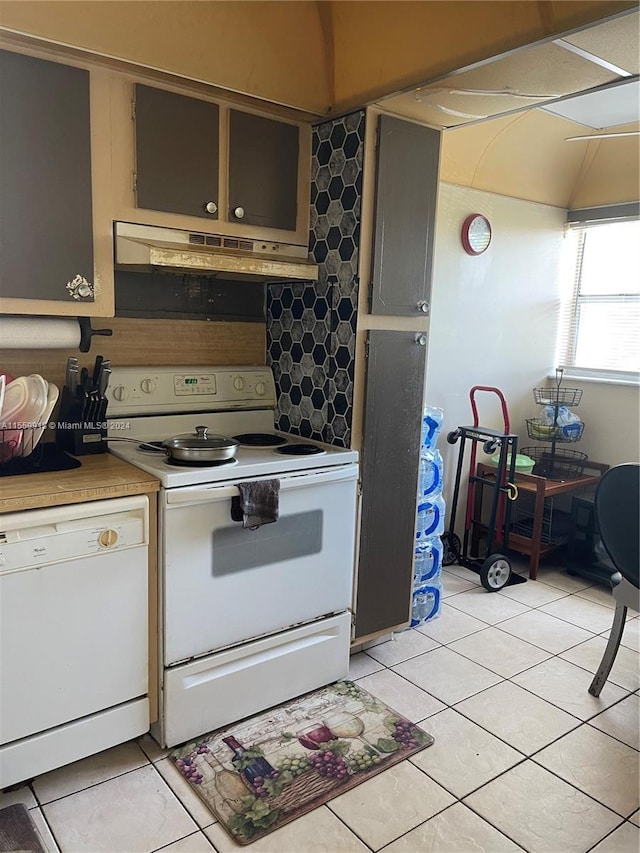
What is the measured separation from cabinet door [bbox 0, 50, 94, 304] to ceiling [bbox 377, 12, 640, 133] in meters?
1.06

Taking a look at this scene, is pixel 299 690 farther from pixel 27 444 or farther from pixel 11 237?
pixel 11 237

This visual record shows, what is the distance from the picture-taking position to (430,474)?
3027 mm

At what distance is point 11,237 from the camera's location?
6.38 ft

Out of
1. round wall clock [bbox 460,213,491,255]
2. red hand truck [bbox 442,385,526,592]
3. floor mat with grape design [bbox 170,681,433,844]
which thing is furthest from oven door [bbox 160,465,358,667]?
round wall clock [bbox 460,213,491,255]

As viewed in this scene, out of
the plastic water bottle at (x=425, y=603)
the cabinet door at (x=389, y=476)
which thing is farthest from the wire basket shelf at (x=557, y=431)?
the cabinet door at (x=389, y=476)

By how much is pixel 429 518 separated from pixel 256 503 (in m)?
1.24

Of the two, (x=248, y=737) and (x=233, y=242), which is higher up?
(x=233, y=242)

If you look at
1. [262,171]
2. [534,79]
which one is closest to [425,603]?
[262,171]

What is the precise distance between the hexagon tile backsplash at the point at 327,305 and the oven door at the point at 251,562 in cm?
33

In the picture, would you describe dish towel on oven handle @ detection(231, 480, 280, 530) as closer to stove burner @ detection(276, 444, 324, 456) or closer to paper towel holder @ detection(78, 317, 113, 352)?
stove burner @ detection(276, 444, 324, 456)

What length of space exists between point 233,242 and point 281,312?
0.49 metres

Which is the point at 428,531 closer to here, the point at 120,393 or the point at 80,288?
the point at 120,393

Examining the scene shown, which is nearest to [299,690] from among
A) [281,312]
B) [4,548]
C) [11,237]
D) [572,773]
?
[572,773]

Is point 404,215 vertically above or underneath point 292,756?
above
